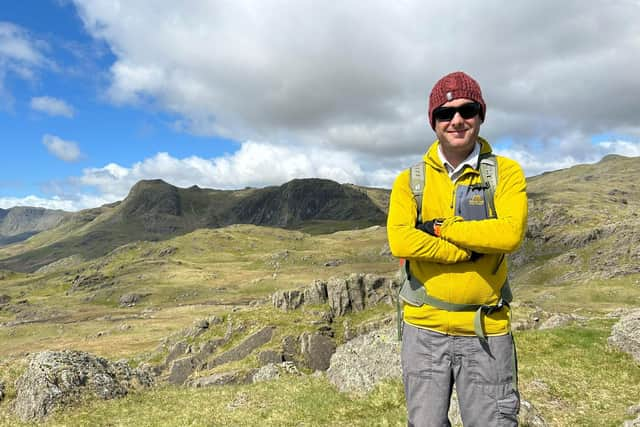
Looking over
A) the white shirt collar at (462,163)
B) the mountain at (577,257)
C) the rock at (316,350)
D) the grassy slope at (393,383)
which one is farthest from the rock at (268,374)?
the mountain at (577,257)

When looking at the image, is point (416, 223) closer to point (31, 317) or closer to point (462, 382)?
point (462, 382)

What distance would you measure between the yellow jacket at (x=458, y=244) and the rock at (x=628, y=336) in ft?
54.9

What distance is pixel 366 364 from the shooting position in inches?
696

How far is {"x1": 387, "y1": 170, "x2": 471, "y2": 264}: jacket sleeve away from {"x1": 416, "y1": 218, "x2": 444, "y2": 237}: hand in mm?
120

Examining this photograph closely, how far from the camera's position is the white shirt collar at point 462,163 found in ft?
20.8

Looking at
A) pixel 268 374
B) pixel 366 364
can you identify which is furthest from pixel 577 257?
pixel 366 364

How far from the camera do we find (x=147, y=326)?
113812mm

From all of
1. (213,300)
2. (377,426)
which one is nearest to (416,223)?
(377,426)

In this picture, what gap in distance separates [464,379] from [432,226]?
2277mm

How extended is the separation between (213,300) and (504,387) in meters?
158

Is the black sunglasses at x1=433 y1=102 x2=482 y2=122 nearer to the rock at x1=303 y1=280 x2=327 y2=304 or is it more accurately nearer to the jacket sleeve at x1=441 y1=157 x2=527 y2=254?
the jacket sleeve at x1=441 y1=157 x2=527 y2=254

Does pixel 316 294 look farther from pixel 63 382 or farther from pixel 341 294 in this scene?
pixel 63 382

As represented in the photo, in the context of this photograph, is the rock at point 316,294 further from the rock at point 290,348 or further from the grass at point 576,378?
the grass at point 576,378

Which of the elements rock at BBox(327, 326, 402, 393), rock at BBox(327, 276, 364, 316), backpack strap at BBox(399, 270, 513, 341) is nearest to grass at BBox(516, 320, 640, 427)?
rock at BBox(327, 326, 402, 393)
